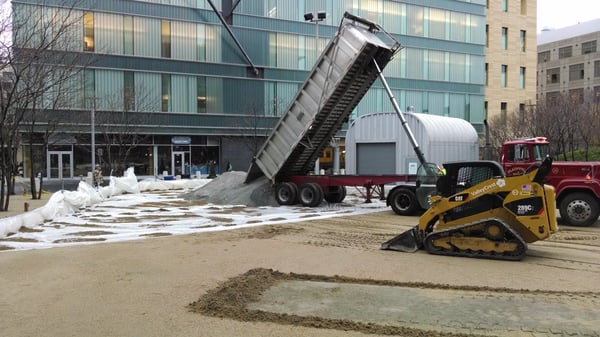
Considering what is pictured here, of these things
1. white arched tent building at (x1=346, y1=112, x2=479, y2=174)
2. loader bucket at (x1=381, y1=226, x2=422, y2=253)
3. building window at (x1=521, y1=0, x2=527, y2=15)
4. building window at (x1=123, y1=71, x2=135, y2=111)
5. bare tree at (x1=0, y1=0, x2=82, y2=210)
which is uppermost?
building window at (x1=521, y1=0, x2=527, y2=15)

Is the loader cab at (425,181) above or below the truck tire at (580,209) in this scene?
above

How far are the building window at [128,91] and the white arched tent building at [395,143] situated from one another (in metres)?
17.0

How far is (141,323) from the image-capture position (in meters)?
5.37

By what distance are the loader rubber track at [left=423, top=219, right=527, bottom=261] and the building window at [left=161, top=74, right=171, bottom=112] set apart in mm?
34965

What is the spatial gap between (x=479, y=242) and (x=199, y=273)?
4.85 meters

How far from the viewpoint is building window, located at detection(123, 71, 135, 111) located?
1385 inches

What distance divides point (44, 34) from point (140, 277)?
10.4m

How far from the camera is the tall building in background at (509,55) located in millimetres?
58062

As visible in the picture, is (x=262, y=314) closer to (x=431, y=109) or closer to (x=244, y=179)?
(x=244, y=179)

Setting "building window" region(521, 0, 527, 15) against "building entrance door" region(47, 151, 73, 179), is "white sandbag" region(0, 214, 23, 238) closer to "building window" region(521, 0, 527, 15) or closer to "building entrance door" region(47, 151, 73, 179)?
"building entrance door" region(47, 151, 73, 179)

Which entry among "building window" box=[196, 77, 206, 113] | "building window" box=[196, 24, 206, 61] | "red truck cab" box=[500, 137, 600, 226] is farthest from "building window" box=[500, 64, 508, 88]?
"red truck cab" box=[500, 137, 600, 226]

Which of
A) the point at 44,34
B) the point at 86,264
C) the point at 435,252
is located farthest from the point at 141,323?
the point at 44,34

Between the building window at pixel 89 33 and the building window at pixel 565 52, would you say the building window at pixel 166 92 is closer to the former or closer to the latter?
the building window at pixel 89 33

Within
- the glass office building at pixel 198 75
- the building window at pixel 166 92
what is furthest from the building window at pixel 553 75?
the building window at pixel 166 92
